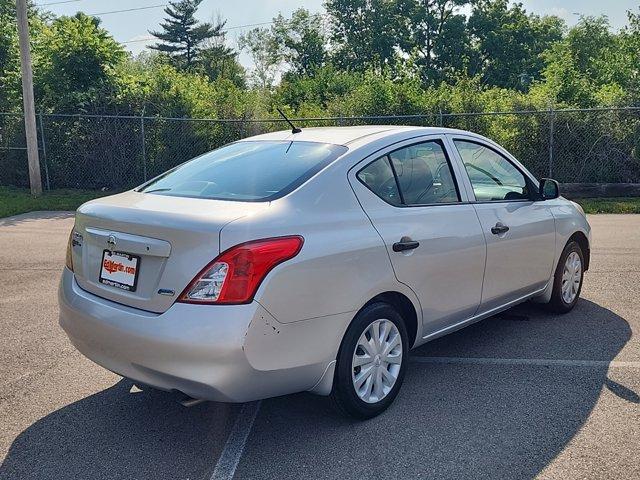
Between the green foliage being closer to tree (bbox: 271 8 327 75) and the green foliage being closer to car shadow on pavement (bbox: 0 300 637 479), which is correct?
car shadow on pavement (bbox: 0 300 637 479)

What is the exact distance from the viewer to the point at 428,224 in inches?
149

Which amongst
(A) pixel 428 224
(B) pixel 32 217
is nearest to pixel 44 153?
(B) pixel 32 217

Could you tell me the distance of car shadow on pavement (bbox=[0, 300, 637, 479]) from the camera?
3.02 metres

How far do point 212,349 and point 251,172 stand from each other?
50.3 inches

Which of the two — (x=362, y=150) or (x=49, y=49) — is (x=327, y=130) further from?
(x=49, y=49)

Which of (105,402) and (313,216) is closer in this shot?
(313,216)

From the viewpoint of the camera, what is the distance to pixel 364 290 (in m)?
3.31

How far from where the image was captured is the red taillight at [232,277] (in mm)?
2859

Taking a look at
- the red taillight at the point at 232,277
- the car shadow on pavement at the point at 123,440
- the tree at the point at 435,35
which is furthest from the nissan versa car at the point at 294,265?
the tree at the point at 435,35

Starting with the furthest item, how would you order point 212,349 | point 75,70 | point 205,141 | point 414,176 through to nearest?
point 75,70, point 205,141, point 414,176, point 212,349

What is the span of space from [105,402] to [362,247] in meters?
1.88

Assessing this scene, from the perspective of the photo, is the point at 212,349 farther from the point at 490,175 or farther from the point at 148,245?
the point at 490,175

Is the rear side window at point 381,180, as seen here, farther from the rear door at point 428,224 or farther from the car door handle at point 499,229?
the car door handle at point 499,229

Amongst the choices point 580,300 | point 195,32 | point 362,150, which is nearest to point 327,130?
point 362,150
